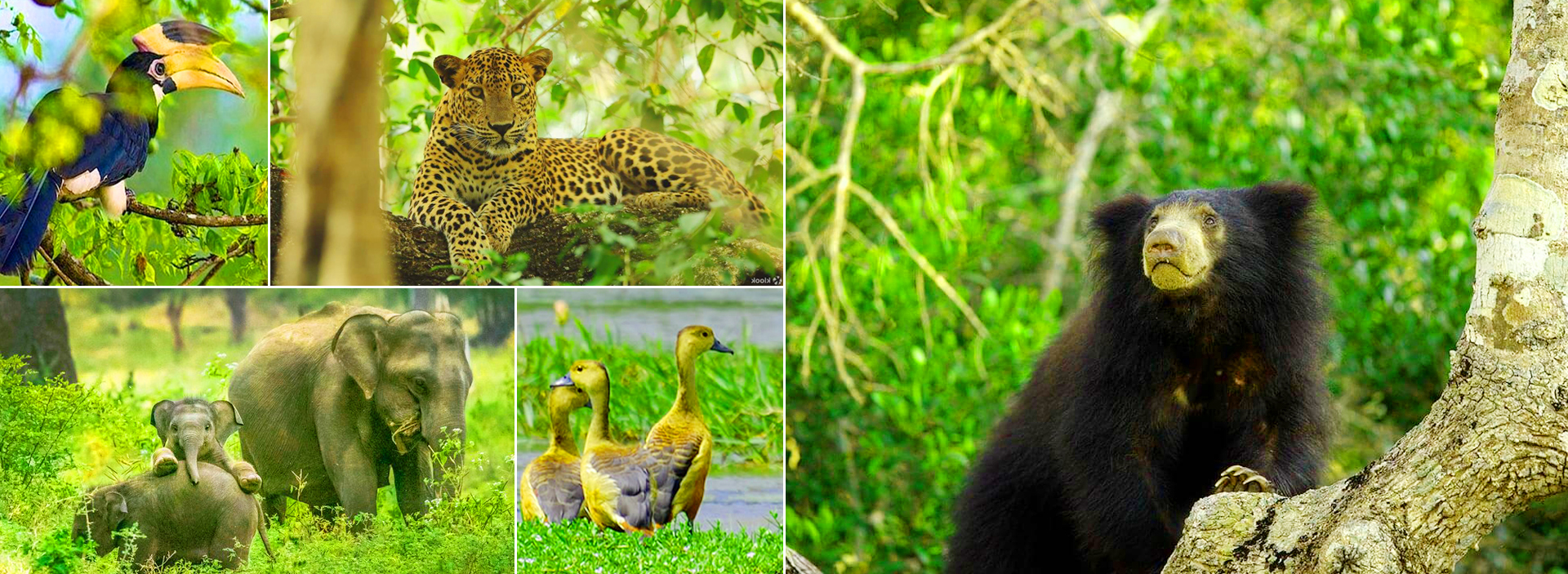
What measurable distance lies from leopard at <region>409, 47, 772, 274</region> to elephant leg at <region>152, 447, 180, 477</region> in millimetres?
881

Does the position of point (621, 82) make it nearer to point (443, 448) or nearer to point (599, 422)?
point (599, 422)

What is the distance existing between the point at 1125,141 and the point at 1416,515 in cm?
552

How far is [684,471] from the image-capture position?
3596 mm

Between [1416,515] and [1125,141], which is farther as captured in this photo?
[1125,141]

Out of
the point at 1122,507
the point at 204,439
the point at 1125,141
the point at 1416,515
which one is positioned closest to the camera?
the point at 1416,515

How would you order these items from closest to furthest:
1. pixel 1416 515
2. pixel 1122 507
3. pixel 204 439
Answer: pixel 1416 515 < pixel 1122 507 < pixel 204 439

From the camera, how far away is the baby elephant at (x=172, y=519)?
336 cm

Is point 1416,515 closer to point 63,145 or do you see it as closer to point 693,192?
point 693,192

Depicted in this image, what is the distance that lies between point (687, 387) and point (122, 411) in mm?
1482

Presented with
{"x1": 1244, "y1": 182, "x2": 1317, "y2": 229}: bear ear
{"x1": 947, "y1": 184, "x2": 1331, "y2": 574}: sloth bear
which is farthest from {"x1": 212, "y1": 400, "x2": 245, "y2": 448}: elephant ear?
{"x1": 1244, "y1": 182, "x2": 1317, "y2": 229}: bear ear

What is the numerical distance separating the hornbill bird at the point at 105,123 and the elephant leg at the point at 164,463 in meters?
0.59

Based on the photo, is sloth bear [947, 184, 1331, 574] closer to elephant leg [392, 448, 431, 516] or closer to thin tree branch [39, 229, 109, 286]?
elephant leg [392, 448, 431, 516]

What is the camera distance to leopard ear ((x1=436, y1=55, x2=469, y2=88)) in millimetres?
3426

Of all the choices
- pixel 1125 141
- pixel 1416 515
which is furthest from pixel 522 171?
pixel 1125 141
